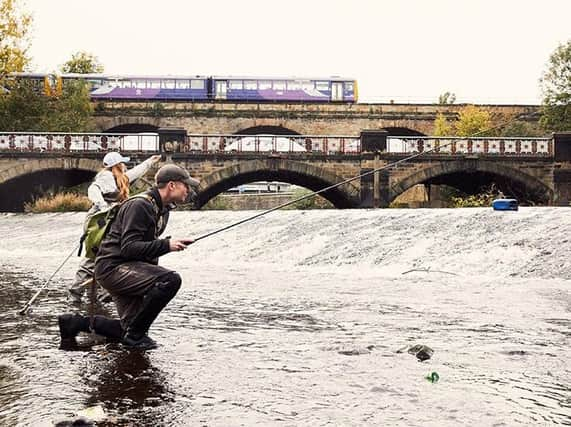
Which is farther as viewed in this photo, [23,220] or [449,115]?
[449,115]

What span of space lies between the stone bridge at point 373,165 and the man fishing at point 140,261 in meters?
25.3

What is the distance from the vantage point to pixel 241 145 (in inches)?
1209

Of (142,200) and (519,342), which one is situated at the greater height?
(142,200)

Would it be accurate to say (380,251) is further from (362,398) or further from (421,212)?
(362,398)

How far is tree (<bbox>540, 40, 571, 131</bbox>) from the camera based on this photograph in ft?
128

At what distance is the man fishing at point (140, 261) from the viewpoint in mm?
4355

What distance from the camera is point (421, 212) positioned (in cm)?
1588

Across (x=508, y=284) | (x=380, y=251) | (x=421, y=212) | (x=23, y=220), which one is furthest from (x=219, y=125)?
(x=508, y=284)

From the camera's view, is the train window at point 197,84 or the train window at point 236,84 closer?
the train window at point 197,84

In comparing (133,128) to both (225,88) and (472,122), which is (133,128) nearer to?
(225,88)

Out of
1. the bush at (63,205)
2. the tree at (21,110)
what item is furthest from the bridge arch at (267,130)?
the bush at (63,205)

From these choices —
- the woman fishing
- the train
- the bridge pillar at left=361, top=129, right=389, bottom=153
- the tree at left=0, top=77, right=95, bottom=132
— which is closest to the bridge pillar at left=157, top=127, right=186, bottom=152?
the bridge pillar at left=361, top=129, right=389, bottom=153

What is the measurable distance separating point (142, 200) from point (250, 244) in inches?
410

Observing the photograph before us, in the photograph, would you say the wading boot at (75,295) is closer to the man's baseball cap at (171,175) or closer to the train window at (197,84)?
the man's baseball cap at (171,175)
